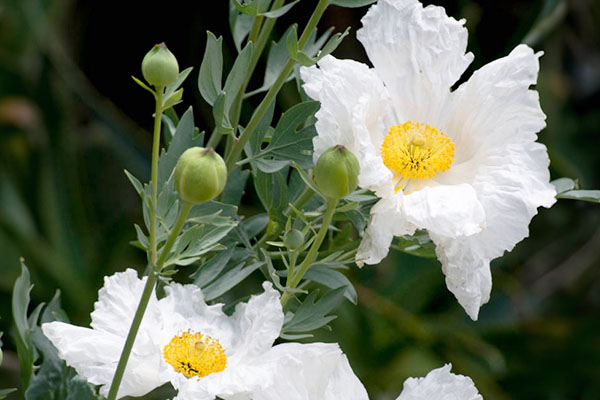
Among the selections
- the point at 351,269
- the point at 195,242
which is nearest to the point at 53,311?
the point at 195,242

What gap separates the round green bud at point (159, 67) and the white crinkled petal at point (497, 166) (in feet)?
0.45

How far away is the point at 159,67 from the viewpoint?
1.22ft

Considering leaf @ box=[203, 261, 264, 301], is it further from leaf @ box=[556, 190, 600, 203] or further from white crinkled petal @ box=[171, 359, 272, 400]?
leaf @ box=[556, 190, 600, 203]

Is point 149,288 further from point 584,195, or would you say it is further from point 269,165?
point 584,195

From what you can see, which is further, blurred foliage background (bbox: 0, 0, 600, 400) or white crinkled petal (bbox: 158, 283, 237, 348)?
blurred foliage background (bbox: 0, 0, 600, 400)

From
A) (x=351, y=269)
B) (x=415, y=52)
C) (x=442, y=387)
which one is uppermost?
(x=415, y=52)

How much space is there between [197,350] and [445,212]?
0.13 m

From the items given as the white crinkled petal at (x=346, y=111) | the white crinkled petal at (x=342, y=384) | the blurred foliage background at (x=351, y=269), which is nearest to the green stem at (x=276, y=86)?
the white crinkled petal at (x=346, y=111)

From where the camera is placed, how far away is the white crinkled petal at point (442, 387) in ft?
1.27

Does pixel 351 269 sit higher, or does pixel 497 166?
pixel 497 166

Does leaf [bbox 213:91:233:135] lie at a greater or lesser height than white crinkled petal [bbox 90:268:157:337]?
greater

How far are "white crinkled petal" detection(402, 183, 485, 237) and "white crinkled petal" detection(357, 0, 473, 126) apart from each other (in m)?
0.07

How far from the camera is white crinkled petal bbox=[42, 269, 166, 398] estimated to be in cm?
38

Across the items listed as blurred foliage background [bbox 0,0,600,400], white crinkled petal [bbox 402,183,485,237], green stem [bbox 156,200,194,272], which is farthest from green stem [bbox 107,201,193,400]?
blurred foliage background [bbox 0,0,600,400]
